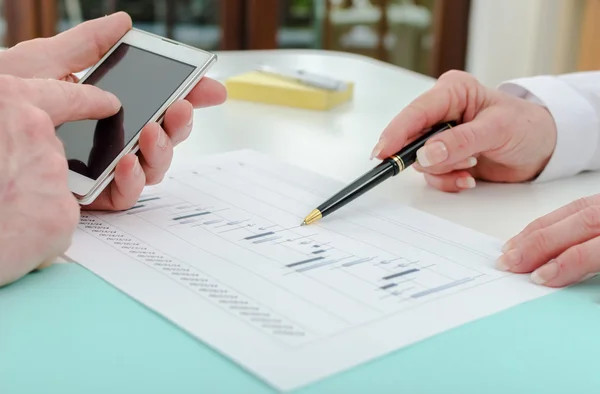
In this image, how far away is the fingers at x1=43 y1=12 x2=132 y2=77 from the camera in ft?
2.40

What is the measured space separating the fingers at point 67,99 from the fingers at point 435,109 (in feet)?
0.85

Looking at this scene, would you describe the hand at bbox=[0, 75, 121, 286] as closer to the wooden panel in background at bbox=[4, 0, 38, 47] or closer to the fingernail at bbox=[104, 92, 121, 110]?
the fingernail at bbox=[104, 92, 121, 110]

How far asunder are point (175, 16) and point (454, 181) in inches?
76.6

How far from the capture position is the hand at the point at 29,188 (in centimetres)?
50

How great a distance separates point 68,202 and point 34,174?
30 millimetres

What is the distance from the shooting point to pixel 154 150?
639 millimetres

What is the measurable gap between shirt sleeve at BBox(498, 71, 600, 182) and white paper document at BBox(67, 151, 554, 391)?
225 mm

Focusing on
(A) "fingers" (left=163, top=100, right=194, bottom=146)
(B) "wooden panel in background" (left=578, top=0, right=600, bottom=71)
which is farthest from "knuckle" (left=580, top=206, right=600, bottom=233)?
(B) "wooden panel in background" (left=578, top=0, right=600, bottom=71)

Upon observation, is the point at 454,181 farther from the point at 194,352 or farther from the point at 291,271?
the point at 194,352

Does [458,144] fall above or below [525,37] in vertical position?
above

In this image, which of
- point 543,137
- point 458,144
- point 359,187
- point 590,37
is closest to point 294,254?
point 359,187

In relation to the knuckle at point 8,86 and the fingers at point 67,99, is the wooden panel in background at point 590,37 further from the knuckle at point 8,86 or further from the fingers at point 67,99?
the knuckle at point 8,86

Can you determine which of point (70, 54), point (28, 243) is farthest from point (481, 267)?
point (70, 54)

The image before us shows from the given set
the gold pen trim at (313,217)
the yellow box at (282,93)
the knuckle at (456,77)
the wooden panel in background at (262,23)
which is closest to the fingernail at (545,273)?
the gold pen trim at (313,217)
